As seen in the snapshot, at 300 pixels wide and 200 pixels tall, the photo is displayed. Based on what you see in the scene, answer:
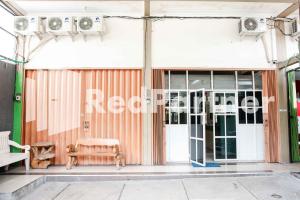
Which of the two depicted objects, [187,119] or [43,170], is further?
[187,119]

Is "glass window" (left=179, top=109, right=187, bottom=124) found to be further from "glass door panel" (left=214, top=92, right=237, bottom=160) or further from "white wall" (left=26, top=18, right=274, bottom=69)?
"white wall" (left=26, top=18, right=274, bottom=69)

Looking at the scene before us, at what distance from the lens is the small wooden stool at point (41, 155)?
5.83 meters

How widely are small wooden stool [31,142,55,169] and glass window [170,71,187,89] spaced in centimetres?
351

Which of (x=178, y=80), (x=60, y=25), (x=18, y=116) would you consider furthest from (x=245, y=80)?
(x=18, y=116)

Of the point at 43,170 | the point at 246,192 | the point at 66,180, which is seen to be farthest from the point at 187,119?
the point at 43,170

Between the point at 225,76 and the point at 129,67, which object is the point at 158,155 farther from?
the point at 225,76

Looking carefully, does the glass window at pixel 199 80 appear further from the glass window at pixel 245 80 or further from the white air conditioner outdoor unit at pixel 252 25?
the white air conditioner outdoor unit at pixel 252 25

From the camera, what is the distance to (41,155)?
5.87 m

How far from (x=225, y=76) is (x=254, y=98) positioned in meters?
1.01

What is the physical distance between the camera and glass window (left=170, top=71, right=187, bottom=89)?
6.72 meters

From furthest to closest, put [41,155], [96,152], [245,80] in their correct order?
[245,80]
[96,152]
[41,155]

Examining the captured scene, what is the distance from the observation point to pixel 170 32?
6.61 metres

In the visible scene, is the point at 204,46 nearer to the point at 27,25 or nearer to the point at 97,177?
the point at 97,177

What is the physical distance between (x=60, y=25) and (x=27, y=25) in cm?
82
